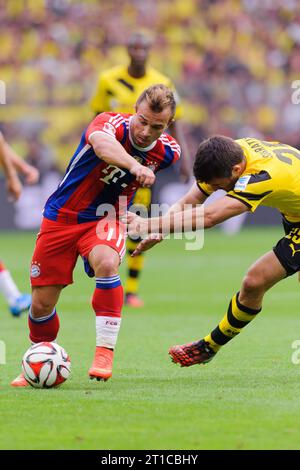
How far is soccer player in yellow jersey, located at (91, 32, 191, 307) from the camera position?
11.0 meters

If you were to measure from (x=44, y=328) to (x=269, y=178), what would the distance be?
1828 mm

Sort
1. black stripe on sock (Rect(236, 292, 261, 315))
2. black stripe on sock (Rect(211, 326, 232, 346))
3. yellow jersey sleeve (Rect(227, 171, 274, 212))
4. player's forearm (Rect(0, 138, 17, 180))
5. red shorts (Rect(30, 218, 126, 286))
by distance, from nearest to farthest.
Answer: yellow jersey sleeve (Rect(227, 171, 274, 212))
red shorts (Rect(30, 218, 126, 286))
black stripe on sock (Rect(236, 292, 261, 315))
black stripe on sock (Rect(211, 326, 232, 346))
player's forearm (Rect(0, 138, 17, 180))

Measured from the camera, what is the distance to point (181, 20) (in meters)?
22.4

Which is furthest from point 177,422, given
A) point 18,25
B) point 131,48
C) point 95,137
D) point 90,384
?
point 18,25

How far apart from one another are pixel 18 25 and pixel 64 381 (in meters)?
16.5

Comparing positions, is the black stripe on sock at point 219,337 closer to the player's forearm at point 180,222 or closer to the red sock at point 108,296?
the red sock at point 108,296

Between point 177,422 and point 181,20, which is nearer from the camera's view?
point 177,422

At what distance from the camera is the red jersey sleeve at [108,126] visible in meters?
6.27

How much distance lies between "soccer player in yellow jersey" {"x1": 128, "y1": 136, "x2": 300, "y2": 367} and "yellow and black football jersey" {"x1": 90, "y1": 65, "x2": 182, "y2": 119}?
15.1 ft

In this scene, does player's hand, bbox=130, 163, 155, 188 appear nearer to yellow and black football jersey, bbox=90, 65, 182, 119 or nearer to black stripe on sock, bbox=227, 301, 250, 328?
black stripe on sock, bbox=227, 301, 250, 328

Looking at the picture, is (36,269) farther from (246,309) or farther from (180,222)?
(246,309)

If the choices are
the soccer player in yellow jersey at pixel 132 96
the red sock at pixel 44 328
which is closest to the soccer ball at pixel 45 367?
the red sock at pixel 44 328

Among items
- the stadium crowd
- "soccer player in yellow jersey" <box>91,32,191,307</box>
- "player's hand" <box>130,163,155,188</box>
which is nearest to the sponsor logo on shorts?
"player's hand" <box>130,163,155,188</box>
